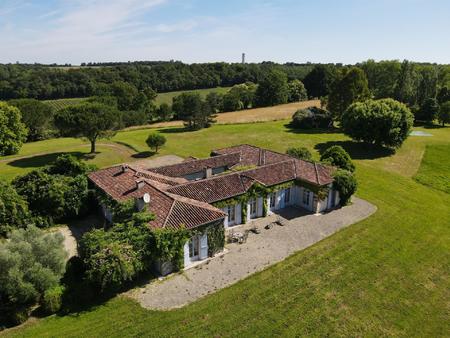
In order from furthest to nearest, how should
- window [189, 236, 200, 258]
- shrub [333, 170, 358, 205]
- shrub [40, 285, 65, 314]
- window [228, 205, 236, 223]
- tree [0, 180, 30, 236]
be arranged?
shrub [333, 170, 358, 205] < window [228, 205, 236, 223] < tree [0, 180, 30, 236] < window [189, 236, 200, 258] < shrub [40, 285, 65, 314]

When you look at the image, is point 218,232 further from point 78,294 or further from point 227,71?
point 227,71

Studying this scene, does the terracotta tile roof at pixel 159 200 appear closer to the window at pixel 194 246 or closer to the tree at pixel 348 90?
the window at pixel 194 246

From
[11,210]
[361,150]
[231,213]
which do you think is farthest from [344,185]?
Result: [11,210]

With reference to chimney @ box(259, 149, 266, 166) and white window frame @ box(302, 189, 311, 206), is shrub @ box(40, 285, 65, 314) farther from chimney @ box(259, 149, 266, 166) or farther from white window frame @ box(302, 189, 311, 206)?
chimney @ box(259, 149, 266, 166)

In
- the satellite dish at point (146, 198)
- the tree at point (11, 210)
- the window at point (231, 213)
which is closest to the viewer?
the satellite dish at point (146, 198)

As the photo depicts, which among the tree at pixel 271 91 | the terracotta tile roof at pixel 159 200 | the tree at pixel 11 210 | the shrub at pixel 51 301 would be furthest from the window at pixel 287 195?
the tree at pixel 271 91

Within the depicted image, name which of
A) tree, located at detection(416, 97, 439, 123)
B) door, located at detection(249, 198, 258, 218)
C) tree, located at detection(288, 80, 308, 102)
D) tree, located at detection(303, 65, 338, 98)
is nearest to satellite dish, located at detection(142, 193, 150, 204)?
door, located at detection(249, 198, 258, 218)
